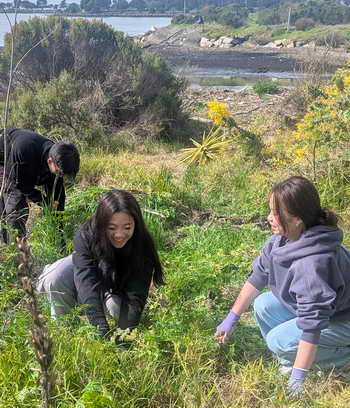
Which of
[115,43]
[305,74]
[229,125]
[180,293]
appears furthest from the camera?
[115,43]

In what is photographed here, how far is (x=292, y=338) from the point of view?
2.55 metres

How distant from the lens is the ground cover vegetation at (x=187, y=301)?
7.55ft

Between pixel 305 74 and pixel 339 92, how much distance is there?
5010mm

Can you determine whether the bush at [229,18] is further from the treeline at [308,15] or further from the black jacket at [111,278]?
the black jacket at [111,278]

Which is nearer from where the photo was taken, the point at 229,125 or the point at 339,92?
the point at 339,92

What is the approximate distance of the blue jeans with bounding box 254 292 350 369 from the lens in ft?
8.43

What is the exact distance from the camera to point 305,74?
36.2 feet

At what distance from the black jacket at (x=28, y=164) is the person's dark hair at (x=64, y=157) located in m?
0.23

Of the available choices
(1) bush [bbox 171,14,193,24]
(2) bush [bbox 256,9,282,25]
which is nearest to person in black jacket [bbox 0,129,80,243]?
(1) bush [bbox 171,14,193,24]

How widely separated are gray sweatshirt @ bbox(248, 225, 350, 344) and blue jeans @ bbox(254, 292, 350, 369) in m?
0.09

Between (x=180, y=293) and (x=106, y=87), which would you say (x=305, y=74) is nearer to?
(x=106, y=87)

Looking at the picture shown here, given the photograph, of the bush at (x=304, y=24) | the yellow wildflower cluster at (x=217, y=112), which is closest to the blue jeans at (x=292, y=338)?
the yellow wildflower cluster at (x=217, y=112)

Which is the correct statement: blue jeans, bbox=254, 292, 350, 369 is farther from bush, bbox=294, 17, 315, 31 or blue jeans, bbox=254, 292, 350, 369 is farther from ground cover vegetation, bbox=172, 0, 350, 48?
bush, bbox=294, 17, 315, 31

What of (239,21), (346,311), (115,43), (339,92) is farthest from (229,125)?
(239,21)
